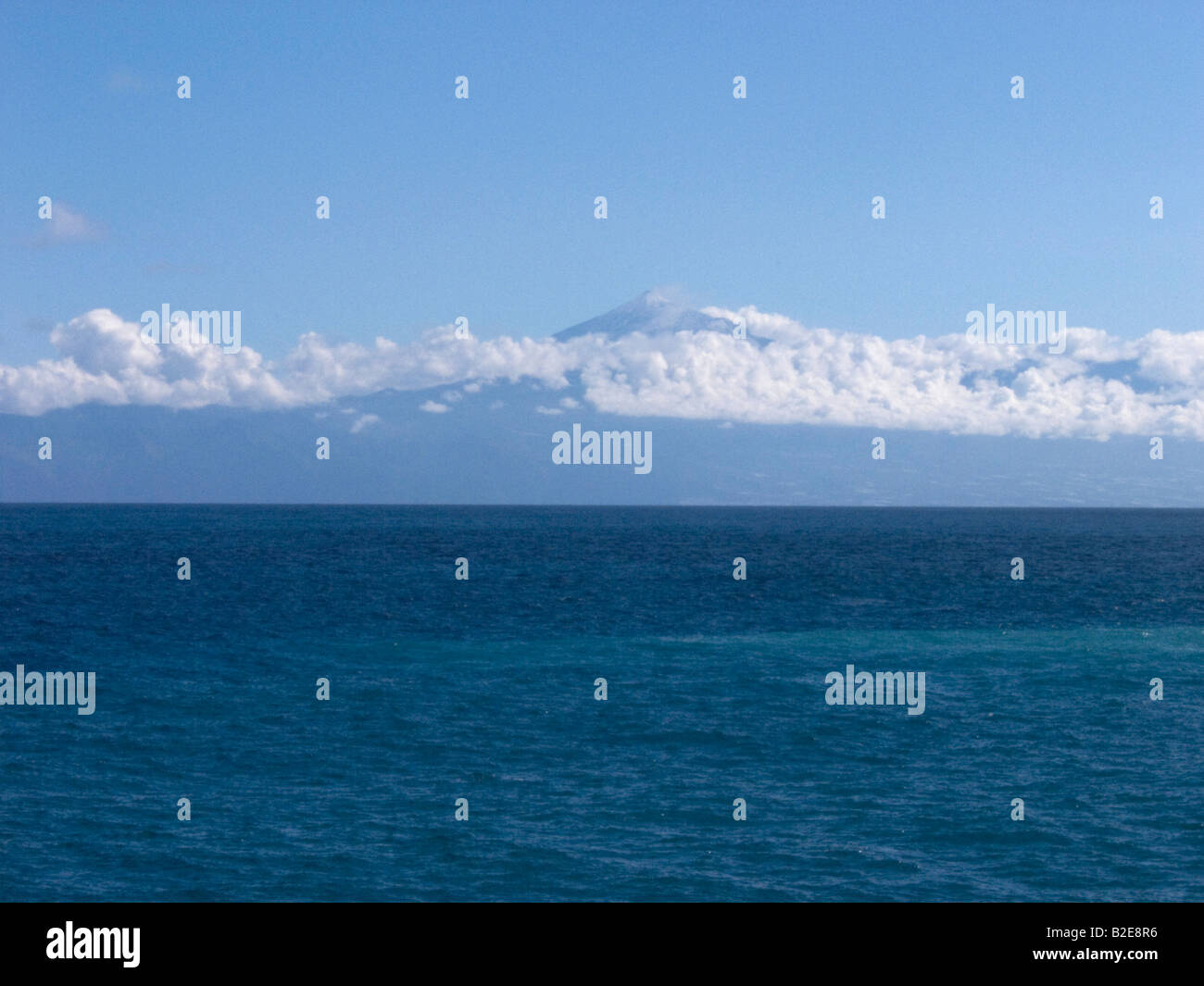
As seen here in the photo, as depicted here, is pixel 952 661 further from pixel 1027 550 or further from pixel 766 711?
pixel 1027 550

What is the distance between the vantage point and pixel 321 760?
37.5 metres

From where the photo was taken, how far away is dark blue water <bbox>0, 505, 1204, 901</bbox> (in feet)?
88.2

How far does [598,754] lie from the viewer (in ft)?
125

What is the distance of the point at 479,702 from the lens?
4753 centimetres

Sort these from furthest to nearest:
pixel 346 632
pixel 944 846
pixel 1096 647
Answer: pixel 346 632
pixel 1096 647
pixel 944 846

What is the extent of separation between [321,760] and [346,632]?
33.1m

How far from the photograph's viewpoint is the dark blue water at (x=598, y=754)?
26891 millimetres
